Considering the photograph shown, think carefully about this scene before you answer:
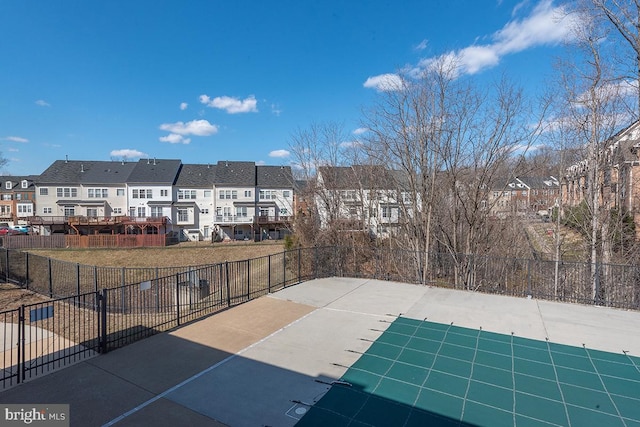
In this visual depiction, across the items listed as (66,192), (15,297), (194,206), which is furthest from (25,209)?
(15,297)

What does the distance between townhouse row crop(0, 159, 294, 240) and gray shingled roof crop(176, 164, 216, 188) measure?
2.1 inches

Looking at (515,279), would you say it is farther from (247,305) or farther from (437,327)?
(247,305)

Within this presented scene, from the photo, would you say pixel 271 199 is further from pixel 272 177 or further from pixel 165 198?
pixel 165 198

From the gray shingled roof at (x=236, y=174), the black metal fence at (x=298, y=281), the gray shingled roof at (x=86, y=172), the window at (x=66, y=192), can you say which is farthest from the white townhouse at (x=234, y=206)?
the black metal fence at (x=298, y=281)

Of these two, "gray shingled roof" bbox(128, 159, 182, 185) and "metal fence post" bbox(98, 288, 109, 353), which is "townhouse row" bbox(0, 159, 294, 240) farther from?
"metal fence post" bbox(98, 288, 109, 353)

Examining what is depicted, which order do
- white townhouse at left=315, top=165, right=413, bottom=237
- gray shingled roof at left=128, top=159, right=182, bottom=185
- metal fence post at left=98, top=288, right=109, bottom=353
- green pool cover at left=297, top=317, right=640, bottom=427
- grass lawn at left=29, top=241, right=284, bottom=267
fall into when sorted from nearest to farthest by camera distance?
green pool cover at left=297, top=317, right=640, bottom=427
metal fence post at left=98, top=288, right=109, bottom=353
white townhouse at left=315, top=165, right=413, bottom=237
grass lawn at left=29, top=241, right=284, bottom=267
gray shingled roof at left=128, top=159, right=182, bottom=185

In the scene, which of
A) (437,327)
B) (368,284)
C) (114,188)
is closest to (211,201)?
(114,188)

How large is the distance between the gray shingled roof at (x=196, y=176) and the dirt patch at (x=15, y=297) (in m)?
27.2

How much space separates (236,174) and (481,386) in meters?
38.4

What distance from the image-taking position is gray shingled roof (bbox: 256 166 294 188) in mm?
40188

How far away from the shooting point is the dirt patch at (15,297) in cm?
1046

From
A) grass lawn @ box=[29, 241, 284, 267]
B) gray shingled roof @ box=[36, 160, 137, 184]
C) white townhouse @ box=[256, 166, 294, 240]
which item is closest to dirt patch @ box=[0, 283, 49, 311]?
grass lawn @ box=[29, 241, 284, 267]

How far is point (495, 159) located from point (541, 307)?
5.58 metres

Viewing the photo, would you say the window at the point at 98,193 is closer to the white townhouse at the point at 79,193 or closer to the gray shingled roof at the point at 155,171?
the white townhouse at the point at 79,193
